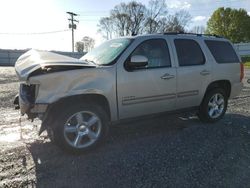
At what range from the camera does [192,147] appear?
203 inches

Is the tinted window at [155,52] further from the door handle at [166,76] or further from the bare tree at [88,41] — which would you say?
the bare tree at [88,41]

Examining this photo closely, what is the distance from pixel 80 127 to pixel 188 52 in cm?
285

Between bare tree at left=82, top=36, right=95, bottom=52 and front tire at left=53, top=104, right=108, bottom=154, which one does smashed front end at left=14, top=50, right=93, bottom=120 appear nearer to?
front tire at left=53, top=104, right=108, bottom=154

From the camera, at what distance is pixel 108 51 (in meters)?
5.63

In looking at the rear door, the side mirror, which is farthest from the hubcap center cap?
the rear door

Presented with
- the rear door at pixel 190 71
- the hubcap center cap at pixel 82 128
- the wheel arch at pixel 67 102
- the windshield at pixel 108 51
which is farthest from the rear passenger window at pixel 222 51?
the hubcap center cap at pixel 82 128

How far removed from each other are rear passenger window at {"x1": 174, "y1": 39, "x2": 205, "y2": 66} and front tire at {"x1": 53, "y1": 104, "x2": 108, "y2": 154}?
2.12 metres

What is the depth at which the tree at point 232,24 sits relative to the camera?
62.9 meters

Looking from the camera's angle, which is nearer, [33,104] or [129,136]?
[33,104]

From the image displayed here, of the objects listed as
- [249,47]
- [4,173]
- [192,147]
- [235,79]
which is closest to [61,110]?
[4,173]

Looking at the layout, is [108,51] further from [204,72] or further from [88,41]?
[88,41]

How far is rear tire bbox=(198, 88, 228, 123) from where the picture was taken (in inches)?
259

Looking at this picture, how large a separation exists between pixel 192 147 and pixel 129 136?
1.24 meters

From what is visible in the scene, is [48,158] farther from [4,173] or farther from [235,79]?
[235,79]
